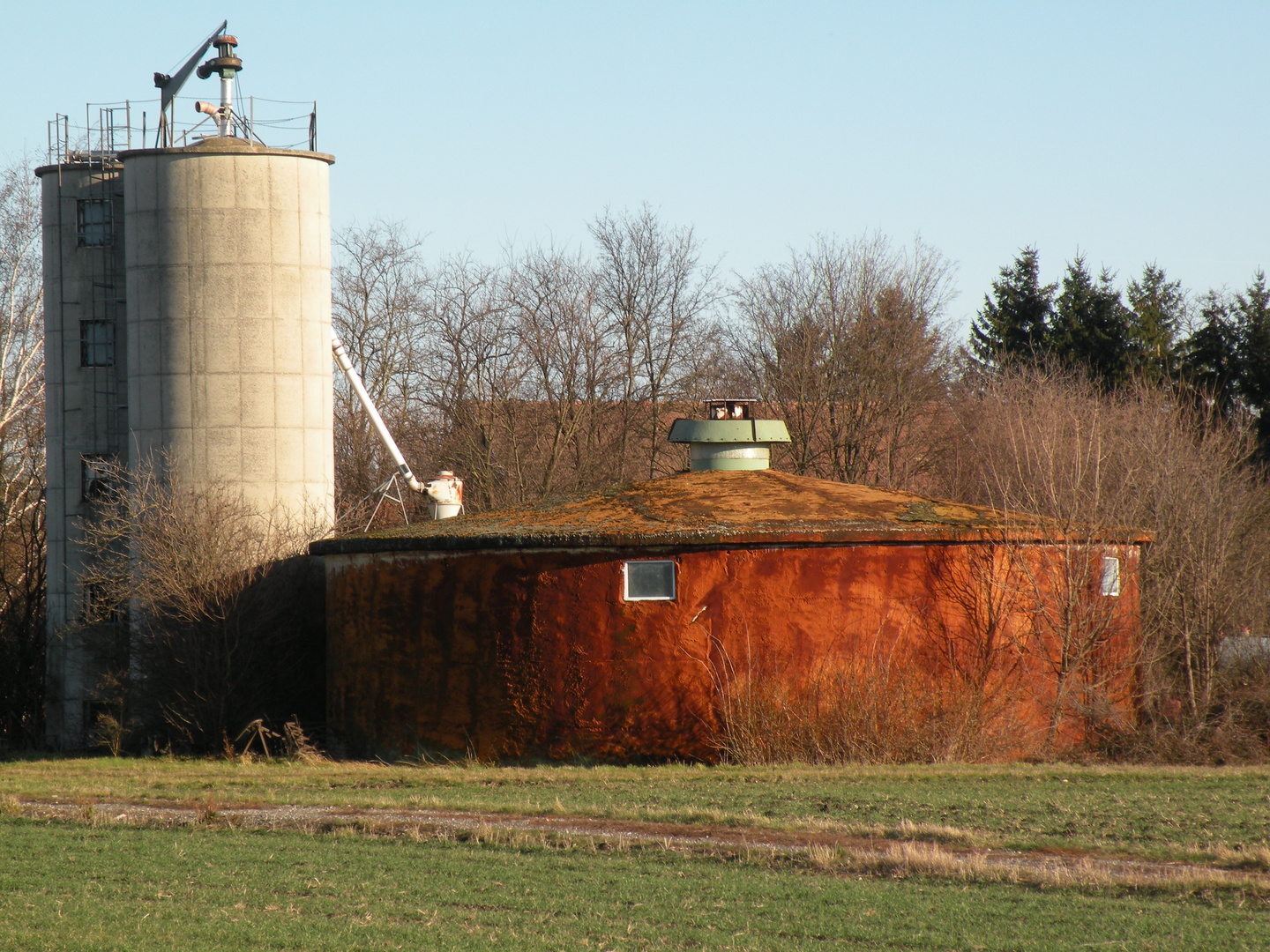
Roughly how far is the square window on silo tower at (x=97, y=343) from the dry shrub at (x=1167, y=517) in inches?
647

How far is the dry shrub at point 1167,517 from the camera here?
19844 mm

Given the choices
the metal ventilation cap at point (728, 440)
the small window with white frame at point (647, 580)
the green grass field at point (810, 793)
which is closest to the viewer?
the green grass field at point (810, 793)

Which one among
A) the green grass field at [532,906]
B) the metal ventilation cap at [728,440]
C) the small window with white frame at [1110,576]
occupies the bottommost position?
the green grass field at [532,906]

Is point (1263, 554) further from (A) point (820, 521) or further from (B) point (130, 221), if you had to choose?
(B) point (130, 221)

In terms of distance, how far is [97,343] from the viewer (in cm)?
2661

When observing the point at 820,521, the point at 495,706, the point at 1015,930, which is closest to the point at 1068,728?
the point at 820,521

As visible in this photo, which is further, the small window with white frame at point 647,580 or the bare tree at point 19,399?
the bare tree at point 19,399

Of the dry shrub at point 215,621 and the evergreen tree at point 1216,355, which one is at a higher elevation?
the evergreen tree at point 1216,355

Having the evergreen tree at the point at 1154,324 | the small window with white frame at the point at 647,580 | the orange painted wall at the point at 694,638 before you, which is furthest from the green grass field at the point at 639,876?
the evergreen tree at the point at 1154,324

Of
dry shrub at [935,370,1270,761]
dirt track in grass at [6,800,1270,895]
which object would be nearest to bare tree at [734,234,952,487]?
dry shrub at [935,370,1270,761]

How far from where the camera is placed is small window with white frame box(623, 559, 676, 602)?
1706 centimetres

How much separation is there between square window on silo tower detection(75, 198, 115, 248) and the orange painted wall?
12534 mm

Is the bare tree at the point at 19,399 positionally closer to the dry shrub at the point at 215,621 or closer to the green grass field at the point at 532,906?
the dry shrub at the point at 215,621

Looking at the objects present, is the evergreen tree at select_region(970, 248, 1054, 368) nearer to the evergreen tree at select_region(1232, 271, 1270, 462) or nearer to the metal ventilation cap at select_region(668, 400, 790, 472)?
the evergreen tree at select_region(1232, 271, 1270, 462)
